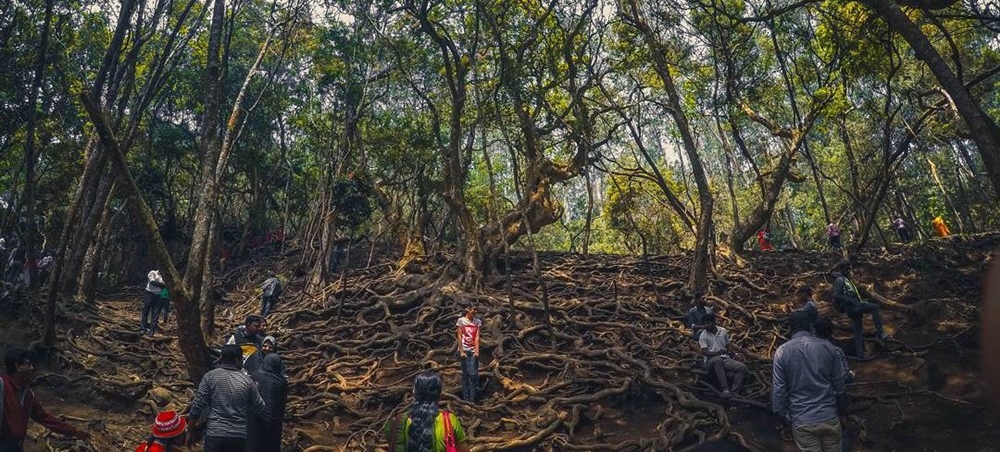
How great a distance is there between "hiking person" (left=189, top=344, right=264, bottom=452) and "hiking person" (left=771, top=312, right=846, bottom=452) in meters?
4.43

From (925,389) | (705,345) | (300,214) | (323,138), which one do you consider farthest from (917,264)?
(300,214)

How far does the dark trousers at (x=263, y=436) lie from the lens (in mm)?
5371

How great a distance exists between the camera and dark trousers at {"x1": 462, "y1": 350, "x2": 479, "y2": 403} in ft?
29.8

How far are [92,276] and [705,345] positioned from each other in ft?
45.0

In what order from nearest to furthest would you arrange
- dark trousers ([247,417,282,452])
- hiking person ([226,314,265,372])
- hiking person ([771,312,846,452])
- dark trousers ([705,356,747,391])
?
hiking person ([771,312,846,452]) < dark trousers ([247,417,282,452]) < hiking person ([226,314,265,372]) < dark trousers ([705,356,747,391])

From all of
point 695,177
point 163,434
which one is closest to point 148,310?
point 163,434

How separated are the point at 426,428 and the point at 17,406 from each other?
295 centimetres

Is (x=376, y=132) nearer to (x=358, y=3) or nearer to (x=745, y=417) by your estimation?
(x=358, y=3)

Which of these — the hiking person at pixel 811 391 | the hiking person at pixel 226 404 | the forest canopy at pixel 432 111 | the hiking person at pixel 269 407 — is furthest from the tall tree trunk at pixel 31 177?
the hiking person at pixel 811 391


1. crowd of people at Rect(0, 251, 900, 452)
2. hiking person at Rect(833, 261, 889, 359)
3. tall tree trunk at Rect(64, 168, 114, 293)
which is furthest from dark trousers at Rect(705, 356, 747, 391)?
tall tree trunk at Rect(64, 168, 114, 293)

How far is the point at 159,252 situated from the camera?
6.62 meters

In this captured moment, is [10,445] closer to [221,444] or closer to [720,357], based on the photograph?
[221,444]

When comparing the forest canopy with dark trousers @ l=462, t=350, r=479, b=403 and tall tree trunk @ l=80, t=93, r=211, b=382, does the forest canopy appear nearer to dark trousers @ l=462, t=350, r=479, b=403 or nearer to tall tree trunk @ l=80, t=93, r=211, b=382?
tall tree trunk @ l=80, t=93, r=211, b=382

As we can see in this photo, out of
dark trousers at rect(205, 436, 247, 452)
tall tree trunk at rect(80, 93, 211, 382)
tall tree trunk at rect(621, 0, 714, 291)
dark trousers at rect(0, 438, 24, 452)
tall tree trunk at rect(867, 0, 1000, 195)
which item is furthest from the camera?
tall tree trunk at rect(621, 0, 714, 291)
